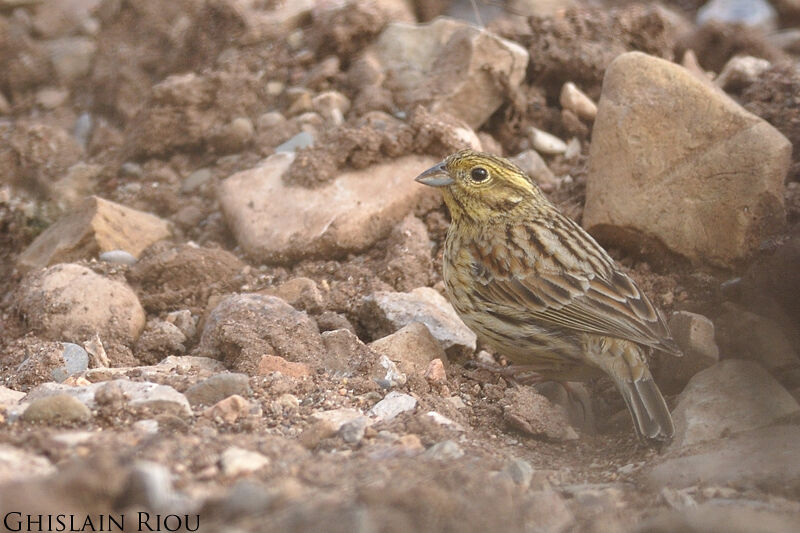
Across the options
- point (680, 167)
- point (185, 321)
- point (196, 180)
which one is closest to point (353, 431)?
point (185, 321)

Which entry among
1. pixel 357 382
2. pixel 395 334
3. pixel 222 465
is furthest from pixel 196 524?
pixel 395 334

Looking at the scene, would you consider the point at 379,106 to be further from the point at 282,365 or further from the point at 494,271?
the point at 282,365

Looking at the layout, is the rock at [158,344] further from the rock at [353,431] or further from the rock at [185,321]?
the rock at [353,431]

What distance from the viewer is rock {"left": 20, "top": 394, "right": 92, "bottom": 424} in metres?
3.59

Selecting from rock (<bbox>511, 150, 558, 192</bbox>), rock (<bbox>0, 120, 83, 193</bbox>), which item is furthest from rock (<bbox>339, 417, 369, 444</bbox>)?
rock (<bbox>0, 120, 83, 193</bbox>)

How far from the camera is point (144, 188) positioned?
6715 mm

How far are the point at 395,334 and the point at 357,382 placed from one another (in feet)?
1.83

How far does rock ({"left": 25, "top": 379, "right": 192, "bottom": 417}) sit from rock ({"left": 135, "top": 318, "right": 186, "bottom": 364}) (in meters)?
1.06

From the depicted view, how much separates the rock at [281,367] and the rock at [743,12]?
6.46 m

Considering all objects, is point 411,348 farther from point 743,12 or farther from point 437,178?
point 743,12

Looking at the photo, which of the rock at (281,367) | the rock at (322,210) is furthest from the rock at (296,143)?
the rock at (281,367)

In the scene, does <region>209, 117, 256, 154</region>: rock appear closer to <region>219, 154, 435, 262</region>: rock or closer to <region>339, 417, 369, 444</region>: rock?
<region>219, 154, 435, 262</region>: rock

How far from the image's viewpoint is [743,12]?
30.4 ft

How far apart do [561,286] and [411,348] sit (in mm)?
889
